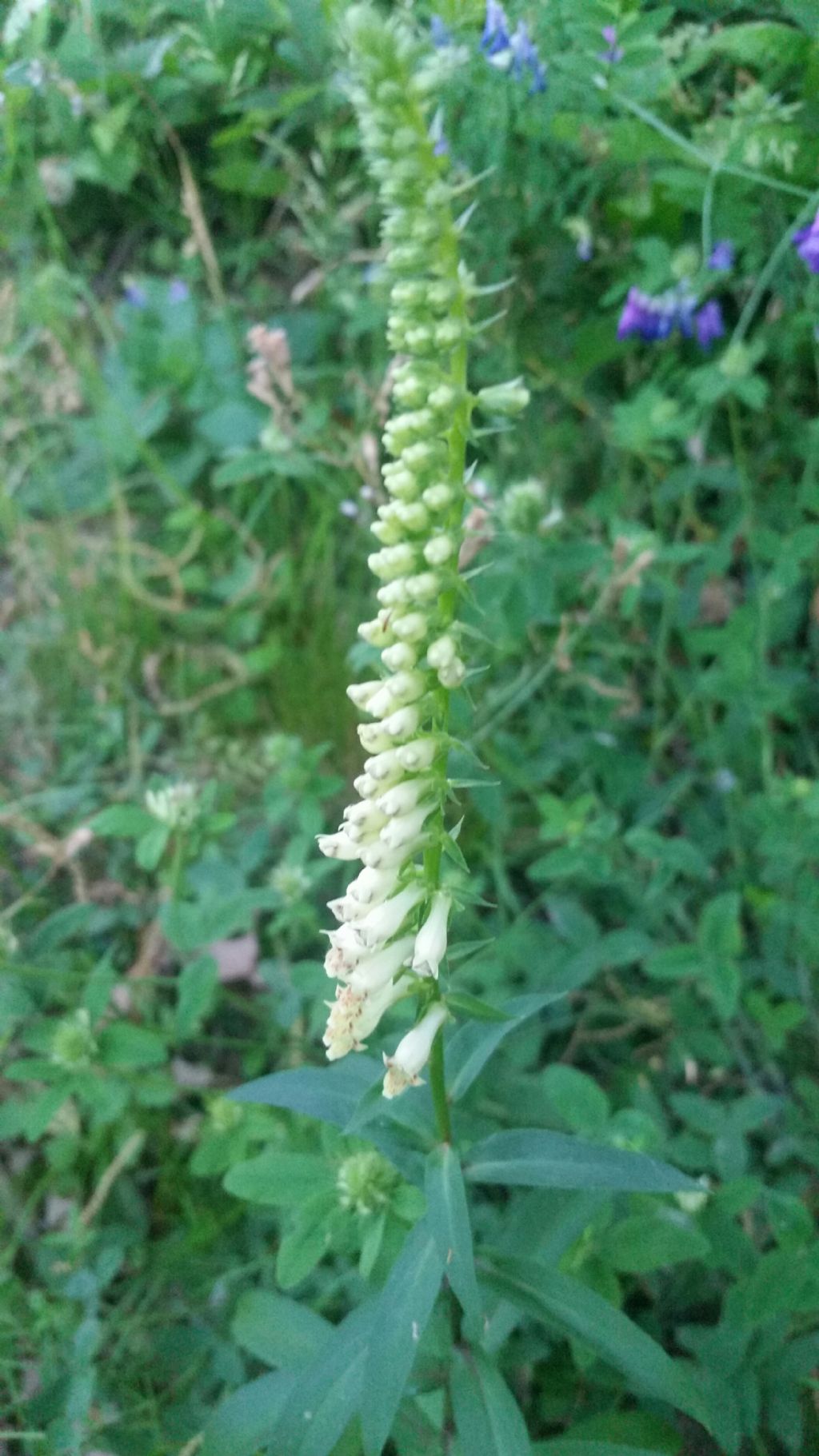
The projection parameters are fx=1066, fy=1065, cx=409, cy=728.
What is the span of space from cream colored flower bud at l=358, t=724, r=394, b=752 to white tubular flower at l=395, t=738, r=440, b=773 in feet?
0.08

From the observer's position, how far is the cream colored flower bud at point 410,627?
1.17 meters

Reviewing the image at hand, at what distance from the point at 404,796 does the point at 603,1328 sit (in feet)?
2.50

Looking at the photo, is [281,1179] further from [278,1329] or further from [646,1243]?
[646,1243]

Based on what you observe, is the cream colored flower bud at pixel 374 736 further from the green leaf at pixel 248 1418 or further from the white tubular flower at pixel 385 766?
the green leaf at pixel 248 1418

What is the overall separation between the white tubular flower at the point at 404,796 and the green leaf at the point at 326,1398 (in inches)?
29.0

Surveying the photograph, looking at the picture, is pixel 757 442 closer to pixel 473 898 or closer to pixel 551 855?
pixel 551 855

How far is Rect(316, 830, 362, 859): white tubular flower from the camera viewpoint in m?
1.35

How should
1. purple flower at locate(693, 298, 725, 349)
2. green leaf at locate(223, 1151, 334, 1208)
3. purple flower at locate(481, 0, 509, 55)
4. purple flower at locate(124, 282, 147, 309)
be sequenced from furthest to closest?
purple flower at locate(124, 282, 147, 309) → purple flower at locate(693, 298, 725, 349) → purple flower at locate(481, 0, 509, 55) → green leaf at locate(223, 1151, 334, 1208)

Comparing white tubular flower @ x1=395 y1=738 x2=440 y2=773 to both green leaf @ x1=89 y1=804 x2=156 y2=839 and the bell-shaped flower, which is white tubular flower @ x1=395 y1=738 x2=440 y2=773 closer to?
the bell-shaped flower

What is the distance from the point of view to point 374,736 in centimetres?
124

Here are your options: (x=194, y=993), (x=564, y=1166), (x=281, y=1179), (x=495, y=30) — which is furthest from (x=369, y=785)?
(x=495, y=30)

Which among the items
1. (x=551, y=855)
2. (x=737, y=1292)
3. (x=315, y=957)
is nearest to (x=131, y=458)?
(x=315, y=957)

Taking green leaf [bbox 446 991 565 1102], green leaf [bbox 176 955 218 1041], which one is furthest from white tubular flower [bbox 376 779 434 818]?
green leaf [bbox 176 955 218 1041]

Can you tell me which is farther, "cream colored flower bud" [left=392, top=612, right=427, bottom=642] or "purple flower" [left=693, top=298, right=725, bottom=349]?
A: "purple flower" [left=693, top=298, right=725, bottom=349]
